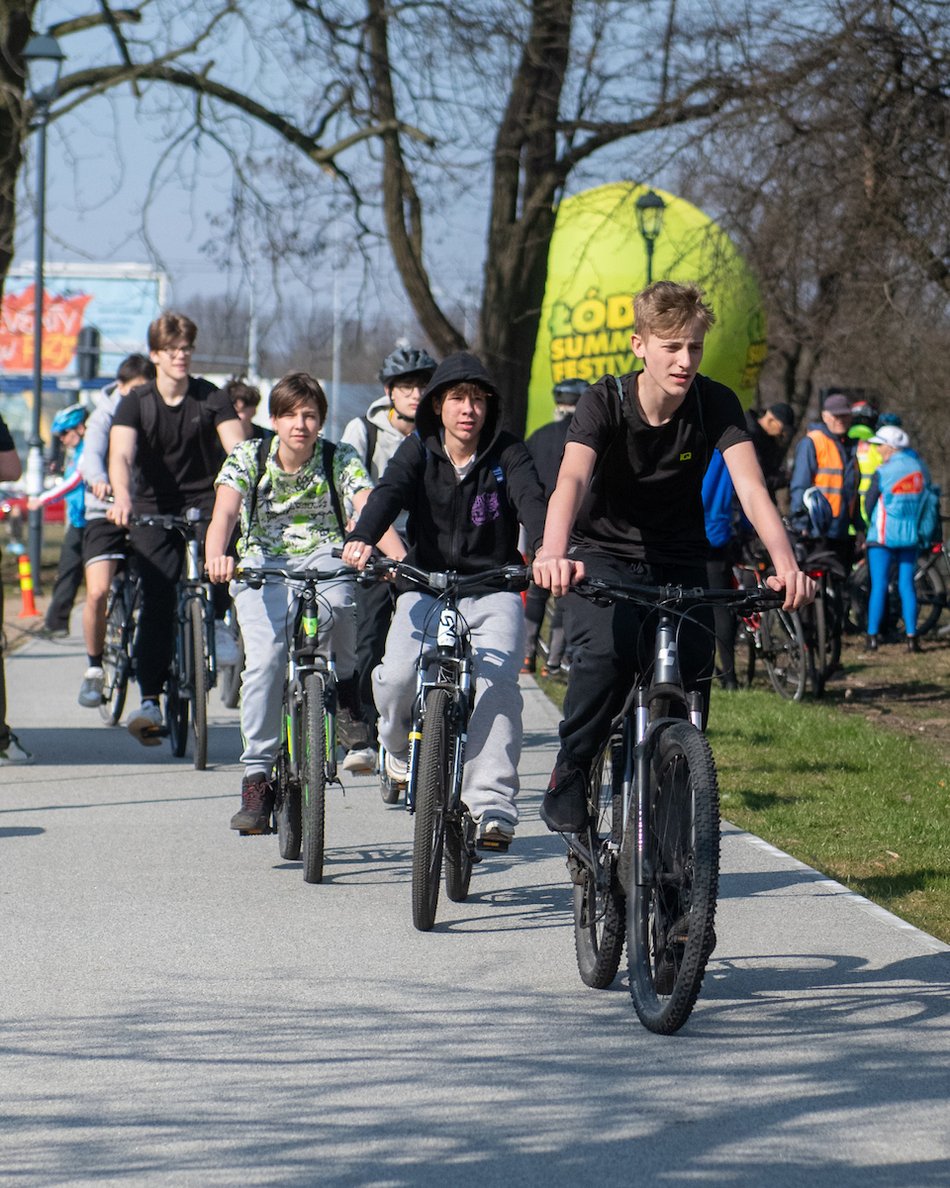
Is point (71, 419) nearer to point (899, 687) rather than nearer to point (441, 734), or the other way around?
point (899, 687)

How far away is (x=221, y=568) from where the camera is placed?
23.3 feet

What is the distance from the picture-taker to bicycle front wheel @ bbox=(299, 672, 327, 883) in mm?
6754

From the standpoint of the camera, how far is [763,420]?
48.9ft

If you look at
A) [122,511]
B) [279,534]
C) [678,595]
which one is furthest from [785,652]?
[678,595]

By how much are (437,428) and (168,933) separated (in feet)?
6.44

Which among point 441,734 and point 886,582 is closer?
point 441,734

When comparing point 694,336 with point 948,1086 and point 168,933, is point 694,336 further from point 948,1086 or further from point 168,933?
point 168,933

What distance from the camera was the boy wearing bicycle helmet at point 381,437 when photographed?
948 centimetres

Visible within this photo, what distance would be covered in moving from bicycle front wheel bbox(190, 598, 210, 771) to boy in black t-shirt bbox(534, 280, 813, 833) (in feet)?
13.6

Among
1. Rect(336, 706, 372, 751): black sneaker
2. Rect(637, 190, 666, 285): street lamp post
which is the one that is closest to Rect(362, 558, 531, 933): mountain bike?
Rect(336, 706, 372, 751): black sneaker

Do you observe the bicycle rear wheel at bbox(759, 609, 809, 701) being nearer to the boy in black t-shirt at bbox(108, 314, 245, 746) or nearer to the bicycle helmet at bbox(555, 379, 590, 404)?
the bicycle helmet at bbox(555, 379, 590, 404)

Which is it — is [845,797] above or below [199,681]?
below

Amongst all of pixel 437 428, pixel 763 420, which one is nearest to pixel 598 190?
pixel 763 420

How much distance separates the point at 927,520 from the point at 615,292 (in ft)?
12.3
